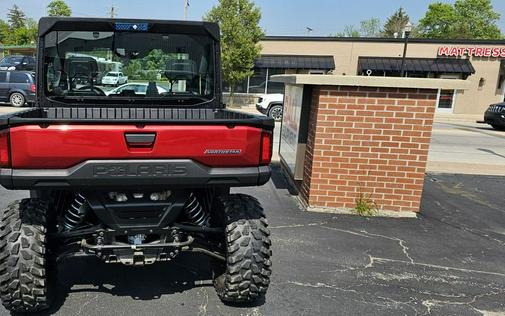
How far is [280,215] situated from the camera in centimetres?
559

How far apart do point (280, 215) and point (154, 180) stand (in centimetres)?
306

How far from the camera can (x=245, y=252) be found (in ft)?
10.1

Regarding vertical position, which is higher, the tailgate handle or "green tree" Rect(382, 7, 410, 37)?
"green tree" Rect(382, 7, 410, 37)

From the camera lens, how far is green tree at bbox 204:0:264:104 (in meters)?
25.0

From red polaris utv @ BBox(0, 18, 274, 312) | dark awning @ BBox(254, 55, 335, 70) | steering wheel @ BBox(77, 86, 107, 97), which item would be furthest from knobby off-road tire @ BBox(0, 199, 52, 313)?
dark awning @ BBox(254, 55, 335, 70)

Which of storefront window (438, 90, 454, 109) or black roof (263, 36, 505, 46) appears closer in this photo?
black roof (263, 36, 505, 46)

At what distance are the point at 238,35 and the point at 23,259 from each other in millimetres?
23533

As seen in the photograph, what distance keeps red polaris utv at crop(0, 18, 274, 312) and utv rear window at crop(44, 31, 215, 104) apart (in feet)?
0.07

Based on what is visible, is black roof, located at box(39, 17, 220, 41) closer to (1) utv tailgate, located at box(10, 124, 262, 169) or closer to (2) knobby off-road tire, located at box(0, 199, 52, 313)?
(1) utv tailgate, located at box(10, 124, 262, 169)

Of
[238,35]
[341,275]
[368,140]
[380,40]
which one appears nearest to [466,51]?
[380,40]

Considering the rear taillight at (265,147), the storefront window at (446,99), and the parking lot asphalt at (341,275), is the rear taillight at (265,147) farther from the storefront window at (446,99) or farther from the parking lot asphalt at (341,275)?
the storefront window at (446,99)

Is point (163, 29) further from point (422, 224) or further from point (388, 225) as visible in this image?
point (422, 224)

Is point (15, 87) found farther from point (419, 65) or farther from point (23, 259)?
point (419, 65)

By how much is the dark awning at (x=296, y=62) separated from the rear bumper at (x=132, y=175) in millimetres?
25534
